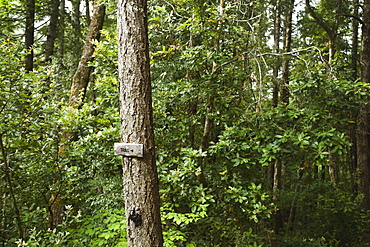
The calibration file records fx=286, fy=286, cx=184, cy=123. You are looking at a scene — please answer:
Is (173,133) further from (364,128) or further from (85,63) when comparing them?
(364,128)

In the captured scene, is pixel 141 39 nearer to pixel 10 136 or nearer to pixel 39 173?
pixel 10 136

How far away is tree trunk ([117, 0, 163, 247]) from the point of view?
2.58 m

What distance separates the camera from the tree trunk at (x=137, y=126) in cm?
258

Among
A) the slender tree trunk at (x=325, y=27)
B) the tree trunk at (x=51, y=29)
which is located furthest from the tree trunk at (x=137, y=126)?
the tree trunk at (x=51, y=29)

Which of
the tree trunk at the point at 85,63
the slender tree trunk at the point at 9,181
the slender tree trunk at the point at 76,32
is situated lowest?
the slender tree trunk at the point at 9,181

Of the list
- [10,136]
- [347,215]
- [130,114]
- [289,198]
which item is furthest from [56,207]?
[347,215]

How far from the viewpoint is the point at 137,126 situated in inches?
102

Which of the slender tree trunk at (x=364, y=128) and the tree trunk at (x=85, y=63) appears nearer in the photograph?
the tree trunk at (x=85, y=63)

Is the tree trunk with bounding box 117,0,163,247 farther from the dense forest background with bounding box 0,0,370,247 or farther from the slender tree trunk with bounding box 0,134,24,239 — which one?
the slender tree trunk with bounding box 0,134,24,239

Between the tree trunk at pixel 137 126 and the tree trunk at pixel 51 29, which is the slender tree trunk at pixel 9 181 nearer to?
the tree trunk at pixel 137 126

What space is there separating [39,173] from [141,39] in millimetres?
2310

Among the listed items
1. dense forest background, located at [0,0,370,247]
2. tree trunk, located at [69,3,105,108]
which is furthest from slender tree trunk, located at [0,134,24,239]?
tree trunk, located at [69,3,105,108]

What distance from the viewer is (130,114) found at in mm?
2609

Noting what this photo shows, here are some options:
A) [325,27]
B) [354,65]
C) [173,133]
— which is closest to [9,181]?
[173,133]
